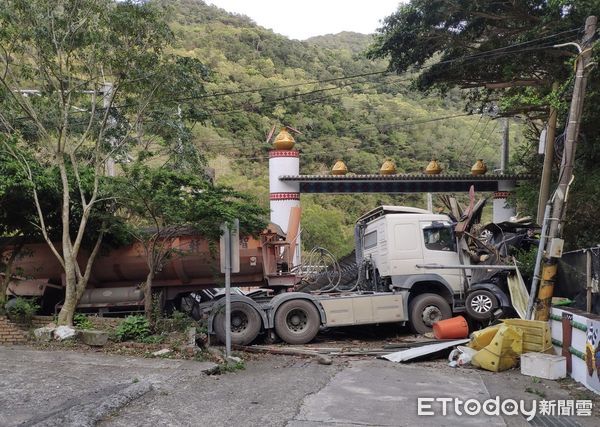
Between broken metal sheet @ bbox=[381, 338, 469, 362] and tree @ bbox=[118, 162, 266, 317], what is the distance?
3.86m

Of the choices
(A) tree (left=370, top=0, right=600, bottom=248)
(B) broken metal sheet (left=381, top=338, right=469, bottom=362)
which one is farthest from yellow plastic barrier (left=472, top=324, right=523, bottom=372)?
(A) tree (left=370, top=0, right=600, bottom=248)

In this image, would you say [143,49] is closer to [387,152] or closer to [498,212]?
[498,212]

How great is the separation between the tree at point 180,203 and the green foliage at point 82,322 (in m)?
1.20

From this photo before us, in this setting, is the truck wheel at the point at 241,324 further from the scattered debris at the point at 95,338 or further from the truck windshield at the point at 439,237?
the truck windshield at the point at 439,237

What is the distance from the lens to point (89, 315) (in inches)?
551

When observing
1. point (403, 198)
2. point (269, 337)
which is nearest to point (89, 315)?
point (269, 337)

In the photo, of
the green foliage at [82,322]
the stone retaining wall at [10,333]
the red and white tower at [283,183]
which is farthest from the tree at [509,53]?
the stone retaining wall at [10,333]

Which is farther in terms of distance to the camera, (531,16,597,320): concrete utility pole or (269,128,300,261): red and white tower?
(269,128,300,261): red and white tower

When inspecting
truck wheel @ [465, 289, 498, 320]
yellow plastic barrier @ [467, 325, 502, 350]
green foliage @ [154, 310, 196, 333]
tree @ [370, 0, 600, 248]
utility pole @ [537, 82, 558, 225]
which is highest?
tree @ [370, 0, 600, 248]

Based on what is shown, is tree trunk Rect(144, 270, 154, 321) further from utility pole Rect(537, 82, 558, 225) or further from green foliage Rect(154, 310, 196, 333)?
utility pole Rect(537, 82, 558, 225)

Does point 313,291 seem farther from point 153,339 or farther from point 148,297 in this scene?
point 153,339

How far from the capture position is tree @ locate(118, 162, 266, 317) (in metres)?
12.0

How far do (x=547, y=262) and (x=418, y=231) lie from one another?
3324 millimetres

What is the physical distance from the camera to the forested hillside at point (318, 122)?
157 feet
